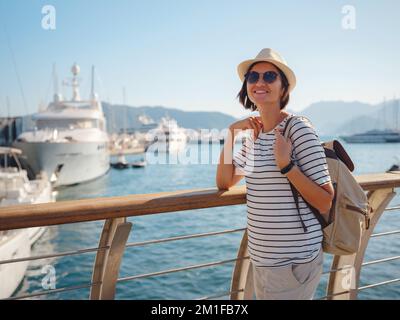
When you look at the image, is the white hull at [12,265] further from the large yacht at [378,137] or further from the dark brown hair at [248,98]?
the large yacht at [378,137]

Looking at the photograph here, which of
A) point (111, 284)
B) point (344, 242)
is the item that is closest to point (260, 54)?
point (344, 242)

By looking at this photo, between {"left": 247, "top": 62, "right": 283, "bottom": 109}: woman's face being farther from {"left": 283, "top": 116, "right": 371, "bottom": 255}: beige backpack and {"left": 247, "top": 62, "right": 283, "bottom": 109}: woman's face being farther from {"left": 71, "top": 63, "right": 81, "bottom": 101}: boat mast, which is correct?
{"left": 71, "top": 63, "right": 81, "bottom": 101}: boat mast

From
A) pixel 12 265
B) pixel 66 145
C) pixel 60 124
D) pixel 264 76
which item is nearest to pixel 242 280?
pixel 264 76

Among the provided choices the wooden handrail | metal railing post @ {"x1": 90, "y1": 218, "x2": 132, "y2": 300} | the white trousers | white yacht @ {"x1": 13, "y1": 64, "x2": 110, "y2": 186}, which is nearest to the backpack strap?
the white trousers

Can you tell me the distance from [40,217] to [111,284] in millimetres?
542

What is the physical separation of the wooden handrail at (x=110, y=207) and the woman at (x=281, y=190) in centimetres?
25

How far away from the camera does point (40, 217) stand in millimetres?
1693

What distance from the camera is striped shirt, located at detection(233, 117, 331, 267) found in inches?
68.5

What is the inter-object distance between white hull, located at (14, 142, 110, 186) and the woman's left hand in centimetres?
3364

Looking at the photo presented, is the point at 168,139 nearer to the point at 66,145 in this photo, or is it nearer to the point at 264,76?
the point at 66,145

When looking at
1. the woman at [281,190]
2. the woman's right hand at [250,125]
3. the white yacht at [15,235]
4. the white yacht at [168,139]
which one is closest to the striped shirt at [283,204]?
the woman at [281,190]

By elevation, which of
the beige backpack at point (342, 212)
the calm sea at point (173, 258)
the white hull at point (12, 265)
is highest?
the beige backpack at point (342, 212)

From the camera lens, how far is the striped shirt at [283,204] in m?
1.74
